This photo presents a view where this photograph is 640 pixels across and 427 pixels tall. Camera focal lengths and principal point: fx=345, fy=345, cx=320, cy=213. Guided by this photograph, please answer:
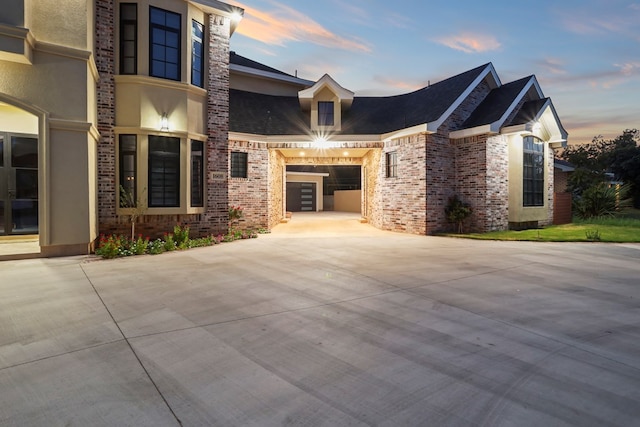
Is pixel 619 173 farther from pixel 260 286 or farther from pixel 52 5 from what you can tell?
pixel 52 5

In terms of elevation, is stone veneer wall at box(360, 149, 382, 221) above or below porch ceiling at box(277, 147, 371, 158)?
below

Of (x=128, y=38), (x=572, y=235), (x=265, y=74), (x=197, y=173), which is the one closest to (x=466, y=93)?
(x=572, y=235)

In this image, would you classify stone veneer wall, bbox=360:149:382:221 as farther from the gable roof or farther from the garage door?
the garage door

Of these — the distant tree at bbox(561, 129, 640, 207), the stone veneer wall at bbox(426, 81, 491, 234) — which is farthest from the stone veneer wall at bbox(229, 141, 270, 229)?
the distant tree at bbox(561, 129, 640, 207)

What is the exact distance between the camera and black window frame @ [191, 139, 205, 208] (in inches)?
424

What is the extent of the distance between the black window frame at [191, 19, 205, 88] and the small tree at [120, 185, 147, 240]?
3866 millimetres

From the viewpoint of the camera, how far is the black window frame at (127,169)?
32.0ft

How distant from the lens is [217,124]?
11297 mm

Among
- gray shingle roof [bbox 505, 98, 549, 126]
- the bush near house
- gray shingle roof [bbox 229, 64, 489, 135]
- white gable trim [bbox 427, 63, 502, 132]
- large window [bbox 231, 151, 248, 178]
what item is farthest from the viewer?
gray shingle roof [bbox 229, 64, 489, 135]

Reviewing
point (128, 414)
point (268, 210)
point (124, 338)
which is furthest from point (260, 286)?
point (268, 210)

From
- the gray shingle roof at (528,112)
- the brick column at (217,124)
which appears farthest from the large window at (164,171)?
the gray shingle roof at (528,112)

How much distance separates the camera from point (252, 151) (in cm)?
1478

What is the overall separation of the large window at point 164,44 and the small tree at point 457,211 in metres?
10.9

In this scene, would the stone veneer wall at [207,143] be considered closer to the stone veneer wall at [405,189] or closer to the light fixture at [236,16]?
the light fixture at [236,16]
